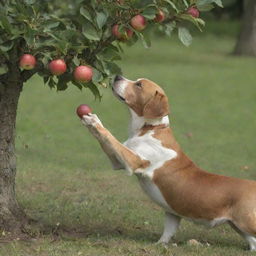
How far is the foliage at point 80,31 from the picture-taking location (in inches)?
229

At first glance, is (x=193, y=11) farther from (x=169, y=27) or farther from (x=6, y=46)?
(x=6, y=46)

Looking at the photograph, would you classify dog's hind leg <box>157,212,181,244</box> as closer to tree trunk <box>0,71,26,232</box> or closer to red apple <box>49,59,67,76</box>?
tree trunk <box>0,71,26,232</box>

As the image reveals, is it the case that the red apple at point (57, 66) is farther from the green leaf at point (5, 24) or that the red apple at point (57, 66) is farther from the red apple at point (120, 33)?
the red apple at point (120, 33)

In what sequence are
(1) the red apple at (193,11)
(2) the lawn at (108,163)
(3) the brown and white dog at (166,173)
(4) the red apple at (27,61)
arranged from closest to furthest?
1. (4) the red apple at (27,61)
2. (1) the red apple at (193,11)
3. (3) the brown and white dog at (166,173)
4. (2) the lawn at (108,163)

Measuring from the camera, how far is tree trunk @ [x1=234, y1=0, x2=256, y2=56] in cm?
2633

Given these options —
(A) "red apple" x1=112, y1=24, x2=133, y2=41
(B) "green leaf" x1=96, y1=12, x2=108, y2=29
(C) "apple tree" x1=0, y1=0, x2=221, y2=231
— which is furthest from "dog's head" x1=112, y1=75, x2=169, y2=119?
(B) "green leaf" x1=96, y1=12, x2=108, y2=29

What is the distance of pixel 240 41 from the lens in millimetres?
26922

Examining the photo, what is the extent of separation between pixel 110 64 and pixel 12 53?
2.76 ft

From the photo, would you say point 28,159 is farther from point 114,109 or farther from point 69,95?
point 69,95

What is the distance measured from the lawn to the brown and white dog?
34 centimetres

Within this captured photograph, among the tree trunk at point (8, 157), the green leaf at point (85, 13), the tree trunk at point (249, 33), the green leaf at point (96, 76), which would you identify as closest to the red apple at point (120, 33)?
the green leaf at point (85, 13)

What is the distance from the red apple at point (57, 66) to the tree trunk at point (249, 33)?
21246 mm

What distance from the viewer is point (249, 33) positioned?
86.4 ft

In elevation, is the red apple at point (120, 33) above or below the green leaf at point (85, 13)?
below
